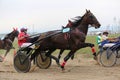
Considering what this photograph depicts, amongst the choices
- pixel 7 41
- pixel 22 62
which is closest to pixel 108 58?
pixel 22 62

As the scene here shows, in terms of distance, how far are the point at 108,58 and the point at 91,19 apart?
1815 mm

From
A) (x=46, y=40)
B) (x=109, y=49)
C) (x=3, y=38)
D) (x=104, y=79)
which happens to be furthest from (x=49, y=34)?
(x=3, y=38)

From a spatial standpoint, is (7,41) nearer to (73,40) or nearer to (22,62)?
(22,62)

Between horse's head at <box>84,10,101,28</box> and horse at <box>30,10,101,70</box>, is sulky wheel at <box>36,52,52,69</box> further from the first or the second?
horse's head at <box>84,10,101,28</box>

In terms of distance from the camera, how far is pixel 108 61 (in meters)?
15.5

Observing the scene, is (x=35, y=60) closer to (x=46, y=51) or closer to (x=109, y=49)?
(x=46, y=51)

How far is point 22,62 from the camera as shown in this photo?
47.6 ft

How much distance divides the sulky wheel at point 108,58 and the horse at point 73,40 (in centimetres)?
130

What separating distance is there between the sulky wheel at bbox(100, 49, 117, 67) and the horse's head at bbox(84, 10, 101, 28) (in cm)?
131

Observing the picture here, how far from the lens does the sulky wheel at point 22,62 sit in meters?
14.5

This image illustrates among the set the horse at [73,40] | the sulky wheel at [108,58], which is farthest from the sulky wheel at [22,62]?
the sulky wheel at [108,58]

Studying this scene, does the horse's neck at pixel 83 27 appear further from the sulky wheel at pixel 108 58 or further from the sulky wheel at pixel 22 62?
the sulky wheel at pixel 22 62

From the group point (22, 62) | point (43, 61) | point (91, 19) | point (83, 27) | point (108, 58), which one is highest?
point (91, 19)

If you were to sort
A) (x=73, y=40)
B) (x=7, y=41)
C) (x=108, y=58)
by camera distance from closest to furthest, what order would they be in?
(x=73, y=40) → (x=108, y=58) → (x=7, y=41)
